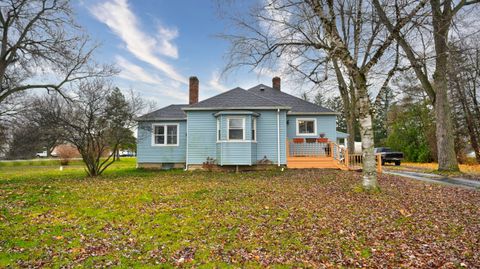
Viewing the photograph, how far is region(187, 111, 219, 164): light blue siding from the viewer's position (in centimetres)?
1752

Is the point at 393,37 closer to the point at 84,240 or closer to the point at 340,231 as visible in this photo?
the point at 340,231

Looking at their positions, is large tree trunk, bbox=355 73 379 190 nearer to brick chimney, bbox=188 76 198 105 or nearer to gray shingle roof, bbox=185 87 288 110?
gray shingle roof, bbox=185 87 288 110

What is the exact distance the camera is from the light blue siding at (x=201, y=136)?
1752 cm

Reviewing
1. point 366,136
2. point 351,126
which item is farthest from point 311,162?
point 366,136

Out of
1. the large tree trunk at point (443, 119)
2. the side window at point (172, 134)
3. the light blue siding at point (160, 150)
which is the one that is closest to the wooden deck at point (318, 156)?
the large tree trunk at point (443, 119)

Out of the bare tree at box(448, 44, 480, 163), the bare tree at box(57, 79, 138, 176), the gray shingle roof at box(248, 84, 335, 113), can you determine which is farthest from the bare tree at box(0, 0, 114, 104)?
the bare tree at box(448, 44, 480, 163)

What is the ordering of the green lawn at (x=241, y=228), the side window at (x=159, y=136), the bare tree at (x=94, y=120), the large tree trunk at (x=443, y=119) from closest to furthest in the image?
the green lawn at (x=241, y=228), the bare tree at (x=94, y=120), the large tree trunk at (x=443, y=119), the side window at (x=159, y=136)

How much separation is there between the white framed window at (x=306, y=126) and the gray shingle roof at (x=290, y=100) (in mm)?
606

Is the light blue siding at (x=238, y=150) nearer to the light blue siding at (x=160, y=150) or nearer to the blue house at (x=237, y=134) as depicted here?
the blue house at (x=237, y=134)

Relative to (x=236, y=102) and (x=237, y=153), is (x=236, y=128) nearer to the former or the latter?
(x=237, y=153)

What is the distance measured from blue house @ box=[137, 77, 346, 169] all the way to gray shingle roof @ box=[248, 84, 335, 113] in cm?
7

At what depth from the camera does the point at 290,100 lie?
20.9 m

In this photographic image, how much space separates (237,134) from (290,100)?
6.33 meters

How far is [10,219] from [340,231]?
284 inches
